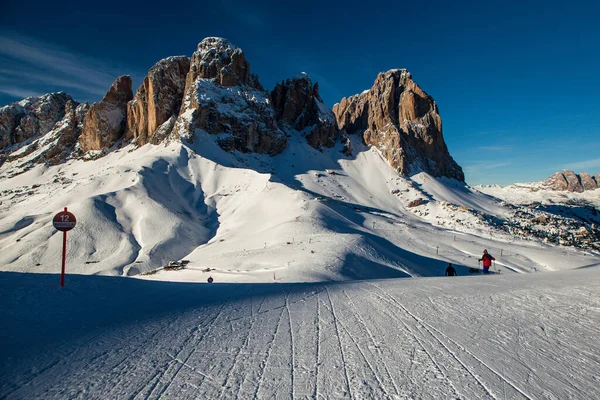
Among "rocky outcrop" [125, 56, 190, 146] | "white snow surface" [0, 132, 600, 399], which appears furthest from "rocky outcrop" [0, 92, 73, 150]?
"white snow surface" [0, 132, 600, 399]

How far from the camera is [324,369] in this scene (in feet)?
12.9

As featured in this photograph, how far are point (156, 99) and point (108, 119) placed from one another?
73.1 feet

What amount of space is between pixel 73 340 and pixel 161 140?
99119mm

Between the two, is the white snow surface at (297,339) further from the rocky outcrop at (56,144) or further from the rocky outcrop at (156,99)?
the rocky outcrop at (56,144)

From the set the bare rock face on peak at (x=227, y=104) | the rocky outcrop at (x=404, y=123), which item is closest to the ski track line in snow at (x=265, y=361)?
the bare rock face on peak at (x=227, y=104)

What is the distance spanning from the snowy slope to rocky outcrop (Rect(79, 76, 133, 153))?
70.2 ft

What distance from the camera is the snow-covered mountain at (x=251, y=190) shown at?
3522cm

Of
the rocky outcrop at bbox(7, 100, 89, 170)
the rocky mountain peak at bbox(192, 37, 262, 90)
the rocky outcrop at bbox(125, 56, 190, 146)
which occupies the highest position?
the rocky mountain peak at bbox(192, 37, 262, 90)

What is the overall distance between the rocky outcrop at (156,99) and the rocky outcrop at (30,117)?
50.8 m

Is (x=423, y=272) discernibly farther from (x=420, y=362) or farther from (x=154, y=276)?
(x=420, y=362)

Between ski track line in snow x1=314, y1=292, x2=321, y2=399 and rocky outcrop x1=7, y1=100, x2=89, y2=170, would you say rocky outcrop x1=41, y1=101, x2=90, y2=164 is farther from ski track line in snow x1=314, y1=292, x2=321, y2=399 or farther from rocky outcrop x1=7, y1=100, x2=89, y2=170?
ski track line in snow x1=314, y1=292, x2=321, y2=399

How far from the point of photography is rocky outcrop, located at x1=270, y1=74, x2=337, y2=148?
377 ft

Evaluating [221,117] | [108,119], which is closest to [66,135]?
[108,119]

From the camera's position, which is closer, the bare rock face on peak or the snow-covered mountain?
the snow-covered mountain
